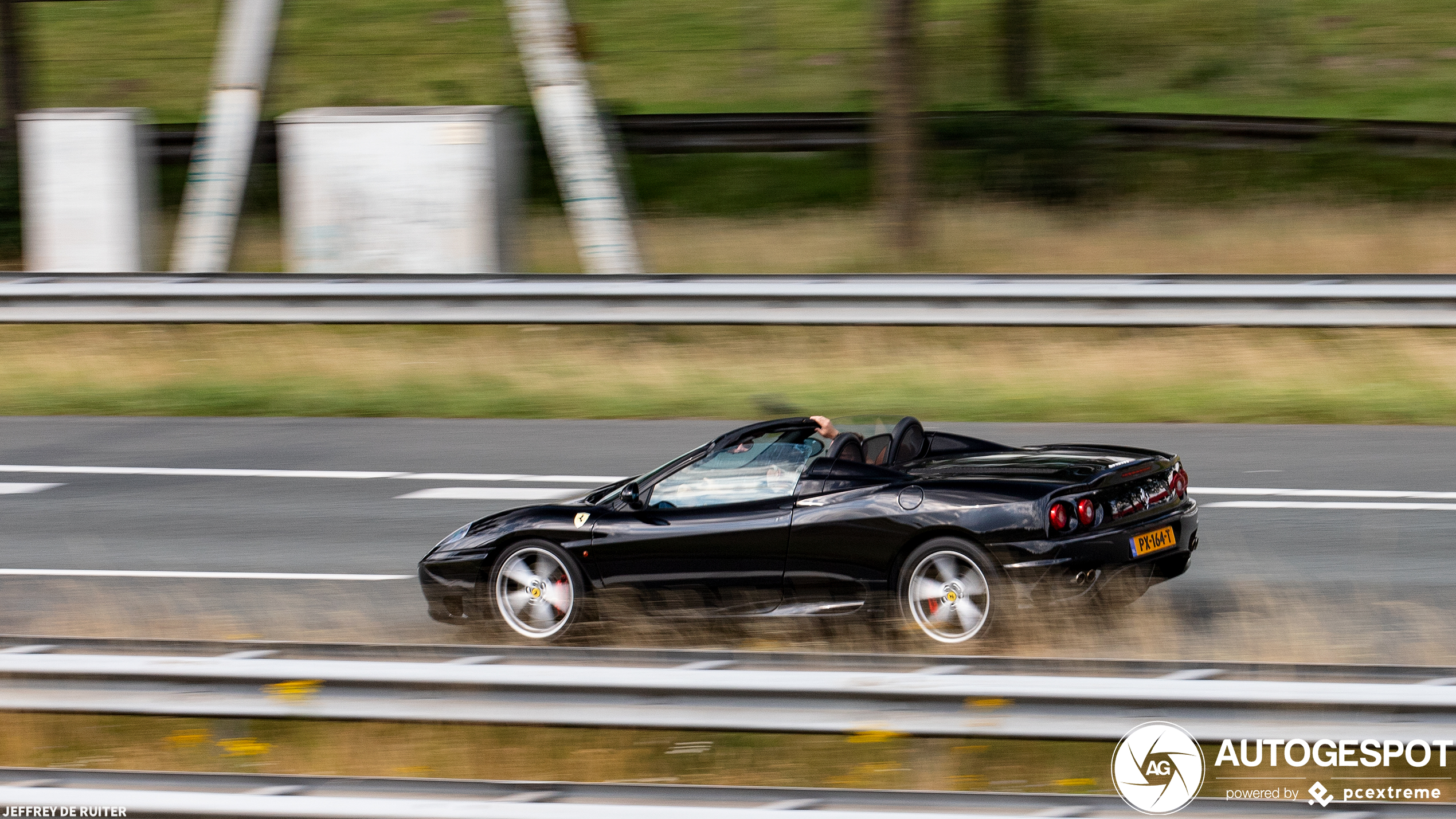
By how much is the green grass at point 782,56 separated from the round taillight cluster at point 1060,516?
23.9m

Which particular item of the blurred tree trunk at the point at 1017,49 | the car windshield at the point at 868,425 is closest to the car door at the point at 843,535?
the car windshield at the point at 868,425

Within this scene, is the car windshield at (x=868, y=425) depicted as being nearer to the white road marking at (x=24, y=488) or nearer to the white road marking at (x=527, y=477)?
the white road marking at (x=527, y=477)

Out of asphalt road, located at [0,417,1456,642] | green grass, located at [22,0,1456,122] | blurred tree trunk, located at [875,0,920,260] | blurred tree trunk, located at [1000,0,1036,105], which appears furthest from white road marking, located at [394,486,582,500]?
green grass, located at [22,0,1456,122]

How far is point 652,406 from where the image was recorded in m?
12.6

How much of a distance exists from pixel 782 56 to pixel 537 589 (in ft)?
96.1

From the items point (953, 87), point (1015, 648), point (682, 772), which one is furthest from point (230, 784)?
point (953, 87)

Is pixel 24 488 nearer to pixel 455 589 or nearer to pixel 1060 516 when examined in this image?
pixel 455 589

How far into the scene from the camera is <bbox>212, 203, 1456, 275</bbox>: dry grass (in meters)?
18.3

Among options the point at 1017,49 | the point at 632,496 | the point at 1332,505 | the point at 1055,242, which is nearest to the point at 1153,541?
the point at 632,496

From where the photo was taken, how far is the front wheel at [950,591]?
6.68 meters

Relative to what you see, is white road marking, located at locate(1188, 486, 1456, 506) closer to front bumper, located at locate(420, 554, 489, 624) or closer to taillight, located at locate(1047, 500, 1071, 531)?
taillight, located at locate(1047, 500, 1071, 531)

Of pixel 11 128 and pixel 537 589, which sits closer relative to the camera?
pixel 537 589

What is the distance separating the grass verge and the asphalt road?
1.45ft

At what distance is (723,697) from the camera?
486 cm
